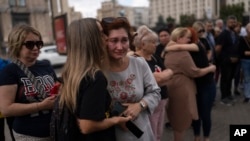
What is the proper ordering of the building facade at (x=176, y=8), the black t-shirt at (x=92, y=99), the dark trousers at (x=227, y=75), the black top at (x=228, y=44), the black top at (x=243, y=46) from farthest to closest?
1. the building facade at (x=176, y=8)
2. the dark trousers at (x=227, y=75)
3. the black top at (x=228, y=44)
4. the black top at (x=243, y=46)
5. the black t-shirt at (x=92, y=99)

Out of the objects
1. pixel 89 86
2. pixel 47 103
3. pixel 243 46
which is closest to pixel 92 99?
pixel 89 86

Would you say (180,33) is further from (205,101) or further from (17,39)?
(17,39)

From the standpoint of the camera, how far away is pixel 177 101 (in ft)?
12.3

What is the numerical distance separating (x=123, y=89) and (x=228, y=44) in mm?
4933

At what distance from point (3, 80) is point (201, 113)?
278 centimetres

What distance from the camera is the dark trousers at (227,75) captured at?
6461 mm

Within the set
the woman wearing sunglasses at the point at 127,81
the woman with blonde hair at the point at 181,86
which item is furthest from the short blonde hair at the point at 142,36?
the woman wearing sunglasses at the point at 127,81

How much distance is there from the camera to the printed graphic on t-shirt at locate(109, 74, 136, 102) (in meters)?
2.06

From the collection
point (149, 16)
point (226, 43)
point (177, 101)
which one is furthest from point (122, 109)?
point (149, 16)

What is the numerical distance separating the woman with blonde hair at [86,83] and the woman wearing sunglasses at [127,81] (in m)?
0.18

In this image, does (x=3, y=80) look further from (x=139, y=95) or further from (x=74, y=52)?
(x=139, y=95)

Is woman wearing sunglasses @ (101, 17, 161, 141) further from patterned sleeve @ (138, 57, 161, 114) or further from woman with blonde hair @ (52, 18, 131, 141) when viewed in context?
woman with blonde hair @ (52, 18, 131, 141)

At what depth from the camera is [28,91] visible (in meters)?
2.27

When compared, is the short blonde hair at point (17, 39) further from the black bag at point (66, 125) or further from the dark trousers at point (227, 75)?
the dark trousers at point (227, 75)
